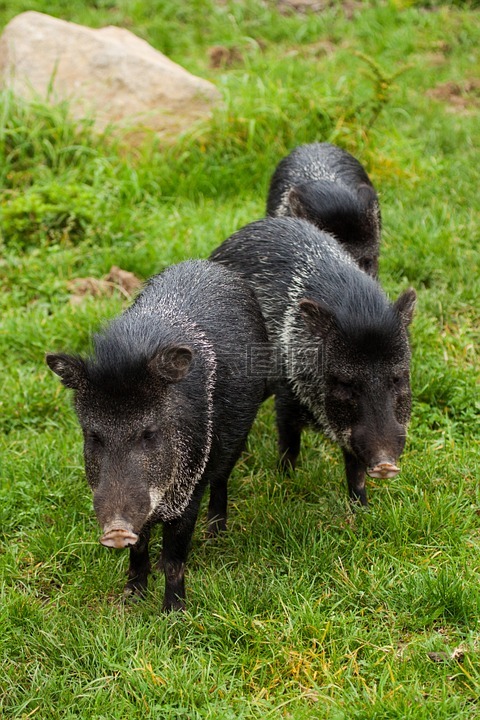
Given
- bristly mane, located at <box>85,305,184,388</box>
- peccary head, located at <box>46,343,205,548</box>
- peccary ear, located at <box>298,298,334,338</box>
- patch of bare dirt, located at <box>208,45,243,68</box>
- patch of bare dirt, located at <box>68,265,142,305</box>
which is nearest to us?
peccary head, located at <box>46,343,205,548</box>

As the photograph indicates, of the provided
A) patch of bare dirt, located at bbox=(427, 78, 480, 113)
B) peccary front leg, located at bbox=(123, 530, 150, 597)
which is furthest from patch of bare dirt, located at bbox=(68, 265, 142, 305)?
patch of bare dirt, located at bbox=(427, 78, 480, 113)

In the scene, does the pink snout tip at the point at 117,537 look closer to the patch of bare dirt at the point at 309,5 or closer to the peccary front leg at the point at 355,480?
the peccary front leg at the point at 355,480

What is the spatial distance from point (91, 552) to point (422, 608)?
1484 mm

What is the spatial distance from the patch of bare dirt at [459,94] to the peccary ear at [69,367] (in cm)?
621

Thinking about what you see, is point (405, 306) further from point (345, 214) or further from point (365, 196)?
point (365, 196)

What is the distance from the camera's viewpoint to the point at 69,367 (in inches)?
134

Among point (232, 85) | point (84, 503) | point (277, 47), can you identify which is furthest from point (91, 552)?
point (277, 47)

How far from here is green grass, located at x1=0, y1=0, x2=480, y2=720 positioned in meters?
3.29

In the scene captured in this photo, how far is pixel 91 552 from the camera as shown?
4.07 m

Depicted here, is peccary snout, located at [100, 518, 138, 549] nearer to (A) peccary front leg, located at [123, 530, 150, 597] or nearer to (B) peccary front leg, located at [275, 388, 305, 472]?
(A) peccary front leg, located at [123, 530, 150, 597]

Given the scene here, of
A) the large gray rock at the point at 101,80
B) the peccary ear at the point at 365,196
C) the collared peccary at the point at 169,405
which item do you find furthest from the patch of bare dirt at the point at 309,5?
the collared peccary at the point at 169,405

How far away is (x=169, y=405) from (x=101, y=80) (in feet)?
16.3

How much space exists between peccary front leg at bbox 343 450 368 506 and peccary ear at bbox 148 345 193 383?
1092mm

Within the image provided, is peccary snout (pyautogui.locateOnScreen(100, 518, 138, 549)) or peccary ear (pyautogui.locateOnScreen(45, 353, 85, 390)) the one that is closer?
peccary snout (pyautogui.locateOnScreen(100, 518, 138, 549))
